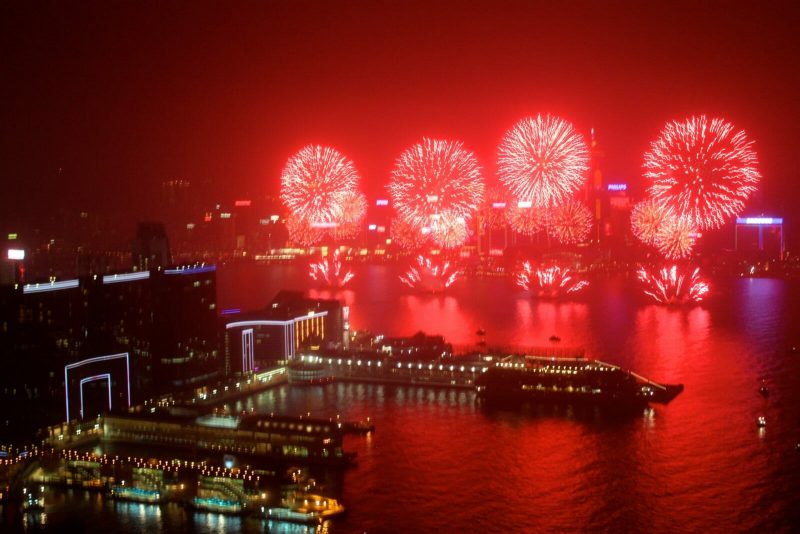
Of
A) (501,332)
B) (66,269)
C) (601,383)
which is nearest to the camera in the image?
(601,383)

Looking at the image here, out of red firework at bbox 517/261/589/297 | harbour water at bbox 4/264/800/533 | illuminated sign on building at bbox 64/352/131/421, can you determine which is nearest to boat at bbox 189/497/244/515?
harbour water at bbox 4/264/800/533

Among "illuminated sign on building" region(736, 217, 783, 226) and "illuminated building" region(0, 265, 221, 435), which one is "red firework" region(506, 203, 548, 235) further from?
"illuminated building" region(0, 265, 221, 435)

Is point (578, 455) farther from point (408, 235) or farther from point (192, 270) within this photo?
point (408, 235)

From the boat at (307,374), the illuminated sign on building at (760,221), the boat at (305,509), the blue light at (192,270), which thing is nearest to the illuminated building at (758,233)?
the illuminated sign on building at (760,221)

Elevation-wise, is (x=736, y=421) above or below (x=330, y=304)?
below

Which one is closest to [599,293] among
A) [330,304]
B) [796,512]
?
[330,304]

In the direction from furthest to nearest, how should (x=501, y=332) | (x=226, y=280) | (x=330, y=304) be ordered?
(x=226, y=280) < (x=501, y=332) < (x=330, y=304)

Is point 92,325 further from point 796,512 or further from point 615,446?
point 796,512

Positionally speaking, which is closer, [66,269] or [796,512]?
[796,512]
